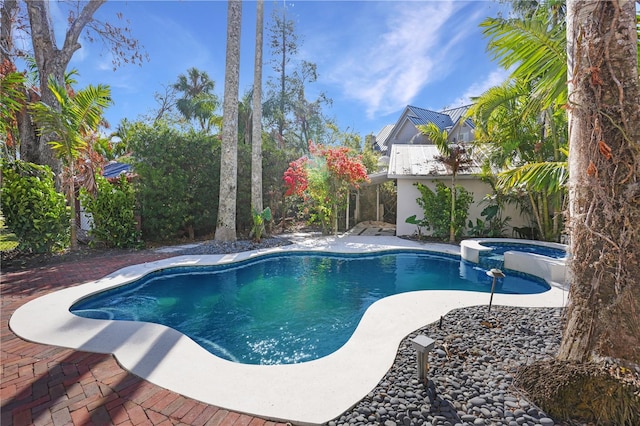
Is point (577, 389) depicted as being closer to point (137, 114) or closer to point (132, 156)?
point (132, 156)

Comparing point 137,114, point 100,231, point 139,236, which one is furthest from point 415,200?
point 137,114

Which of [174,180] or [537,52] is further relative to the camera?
[174,180]

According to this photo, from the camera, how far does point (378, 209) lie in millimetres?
20578

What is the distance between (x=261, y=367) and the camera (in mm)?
3695

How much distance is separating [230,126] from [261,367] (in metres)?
10.2

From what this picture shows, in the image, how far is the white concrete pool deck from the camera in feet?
9.98

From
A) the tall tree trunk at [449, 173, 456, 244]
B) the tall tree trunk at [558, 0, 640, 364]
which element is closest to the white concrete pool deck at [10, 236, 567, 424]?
the tall tree trunk at [558, 0, 640, 364]

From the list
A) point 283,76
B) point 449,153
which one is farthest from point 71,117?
point 283,76

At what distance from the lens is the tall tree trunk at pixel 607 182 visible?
2.61m

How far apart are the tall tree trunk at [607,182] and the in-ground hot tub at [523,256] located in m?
5.29

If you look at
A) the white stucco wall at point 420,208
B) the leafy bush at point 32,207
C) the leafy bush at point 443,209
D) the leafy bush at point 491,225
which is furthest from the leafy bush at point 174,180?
the leafy bush at point 491,225

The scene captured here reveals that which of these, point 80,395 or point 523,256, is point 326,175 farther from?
point 80,395

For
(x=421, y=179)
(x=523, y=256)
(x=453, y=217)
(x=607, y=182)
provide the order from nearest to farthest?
(x=607, y=182)
(x=523, y=256)
(x=453, y=217)
(x=421, y=179)

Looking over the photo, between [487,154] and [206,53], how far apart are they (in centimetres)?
1469
